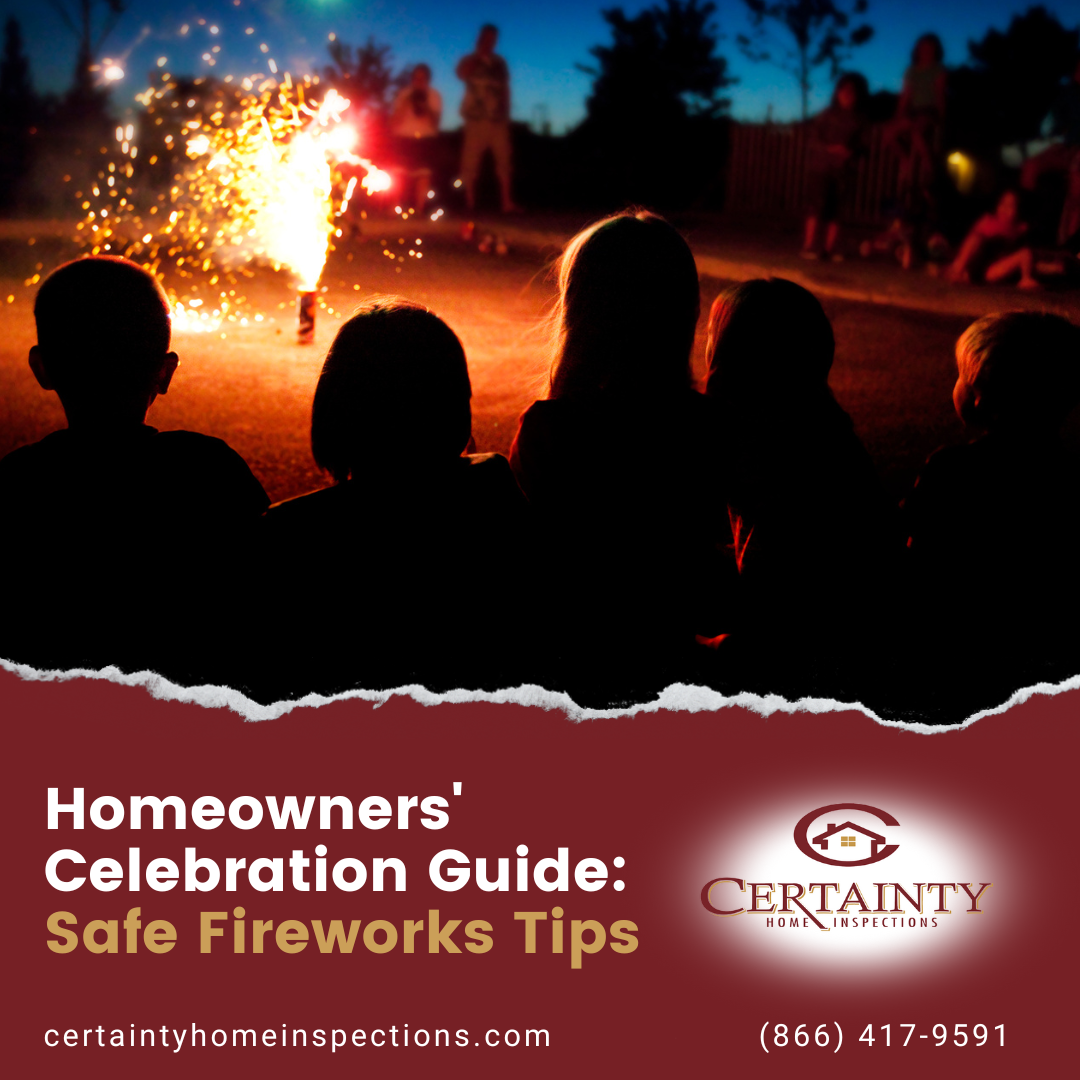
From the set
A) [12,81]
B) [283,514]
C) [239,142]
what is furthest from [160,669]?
[12,81]

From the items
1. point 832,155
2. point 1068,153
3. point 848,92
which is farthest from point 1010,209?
point 848,92

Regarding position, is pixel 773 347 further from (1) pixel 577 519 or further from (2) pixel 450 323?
(2) pixel 450 323

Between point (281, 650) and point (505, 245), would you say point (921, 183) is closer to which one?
point (505, 245)

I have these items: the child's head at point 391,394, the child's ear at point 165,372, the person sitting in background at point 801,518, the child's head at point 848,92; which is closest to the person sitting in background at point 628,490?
the person sitting in background at point 801,518

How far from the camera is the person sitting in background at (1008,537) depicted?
2490 mm

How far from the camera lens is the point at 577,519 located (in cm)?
242

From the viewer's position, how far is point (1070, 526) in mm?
2479

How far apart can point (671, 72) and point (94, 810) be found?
1509 centimetres

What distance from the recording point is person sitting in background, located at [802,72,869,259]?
424 inches

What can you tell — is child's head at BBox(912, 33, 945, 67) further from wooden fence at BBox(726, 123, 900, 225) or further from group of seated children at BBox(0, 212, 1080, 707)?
group of seated children at BBox(0, 212, 1080, 707)

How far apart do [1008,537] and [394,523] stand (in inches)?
55.0

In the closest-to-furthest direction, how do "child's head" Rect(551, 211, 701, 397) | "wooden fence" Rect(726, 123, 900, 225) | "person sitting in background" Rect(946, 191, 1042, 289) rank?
"child's head" Rect(551, 211, 701, 397) → "person sitting in background" Rect(946, 191, 1042, 289) → "wooden fence" Rect(726, 123, 900, 225)

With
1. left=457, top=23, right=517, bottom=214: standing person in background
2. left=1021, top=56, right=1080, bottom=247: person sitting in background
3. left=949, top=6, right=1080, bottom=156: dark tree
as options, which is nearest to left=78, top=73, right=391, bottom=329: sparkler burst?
left=457, top=23, right=517, bottom=214: standing person in background

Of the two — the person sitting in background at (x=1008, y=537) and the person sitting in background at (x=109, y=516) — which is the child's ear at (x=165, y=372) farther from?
the person sitting in background at (x=1008, y=537)
